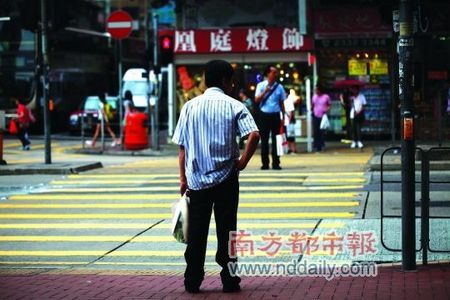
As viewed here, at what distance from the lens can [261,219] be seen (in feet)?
37.0

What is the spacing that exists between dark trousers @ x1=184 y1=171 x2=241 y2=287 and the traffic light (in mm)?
18475

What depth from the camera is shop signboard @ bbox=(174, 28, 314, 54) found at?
26.3m

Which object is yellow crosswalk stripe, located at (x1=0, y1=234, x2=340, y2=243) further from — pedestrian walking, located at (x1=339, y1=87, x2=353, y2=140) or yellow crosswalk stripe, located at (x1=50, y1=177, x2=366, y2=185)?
pedestrian walking, located at (x1=339, y1=87, x2=353, y2=140)

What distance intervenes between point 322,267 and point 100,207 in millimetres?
5380

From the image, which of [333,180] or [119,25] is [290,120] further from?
[333,180]

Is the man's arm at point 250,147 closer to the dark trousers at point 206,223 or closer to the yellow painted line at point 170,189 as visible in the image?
the dark trousers at point 206,223

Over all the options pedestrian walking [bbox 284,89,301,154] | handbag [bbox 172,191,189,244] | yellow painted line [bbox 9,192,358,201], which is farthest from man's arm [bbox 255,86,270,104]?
handbag [bbox 172,191,189,244]

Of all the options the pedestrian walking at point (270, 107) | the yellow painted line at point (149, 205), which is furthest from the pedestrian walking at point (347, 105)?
the yellow painted line at point (149, 205)

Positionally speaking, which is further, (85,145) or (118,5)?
(118,5)

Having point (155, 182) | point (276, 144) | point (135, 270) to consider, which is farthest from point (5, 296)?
point (276, 144)

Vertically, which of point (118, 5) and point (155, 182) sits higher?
point (118, 5)

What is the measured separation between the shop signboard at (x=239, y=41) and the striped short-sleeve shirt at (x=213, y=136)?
19.5m

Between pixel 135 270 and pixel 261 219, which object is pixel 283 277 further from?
pixel 261 219

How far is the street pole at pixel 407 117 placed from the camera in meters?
7.59
